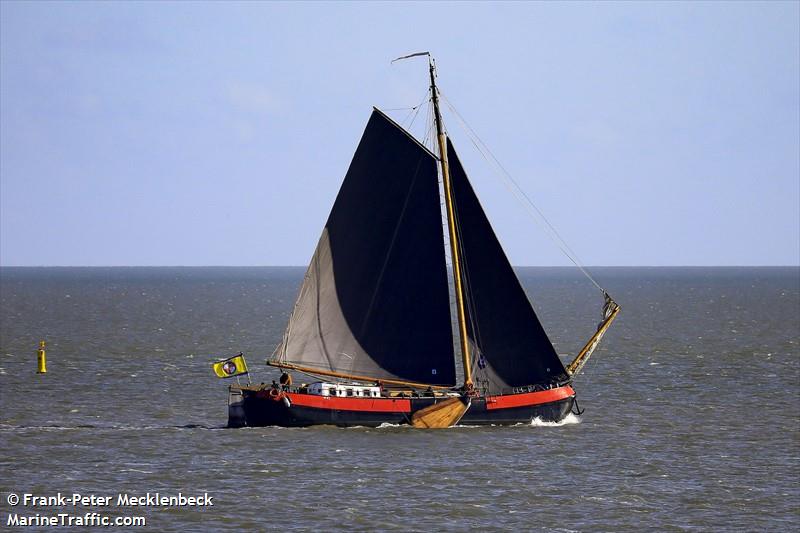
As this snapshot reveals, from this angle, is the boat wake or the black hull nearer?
the black hull

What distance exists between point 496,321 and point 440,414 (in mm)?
4702

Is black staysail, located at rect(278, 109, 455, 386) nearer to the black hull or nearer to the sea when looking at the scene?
the black hull

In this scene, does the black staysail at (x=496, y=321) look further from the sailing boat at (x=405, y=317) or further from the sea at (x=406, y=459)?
the sea at (x=406, y=459)

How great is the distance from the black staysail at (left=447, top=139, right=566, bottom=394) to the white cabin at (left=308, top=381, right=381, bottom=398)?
187 inches

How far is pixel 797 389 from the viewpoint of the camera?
68750 mm

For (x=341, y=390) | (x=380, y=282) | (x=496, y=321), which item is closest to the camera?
(x=341, y=390)

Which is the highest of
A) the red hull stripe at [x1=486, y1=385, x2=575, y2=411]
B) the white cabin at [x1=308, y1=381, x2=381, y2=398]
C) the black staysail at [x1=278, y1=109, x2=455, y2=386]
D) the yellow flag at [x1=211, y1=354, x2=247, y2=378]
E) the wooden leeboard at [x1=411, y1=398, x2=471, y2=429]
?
the black staysail at [x1=278, y1=109, x2=455, y2=386]

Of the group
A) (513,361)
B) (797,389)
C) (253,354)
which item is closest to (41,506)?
(513,361)

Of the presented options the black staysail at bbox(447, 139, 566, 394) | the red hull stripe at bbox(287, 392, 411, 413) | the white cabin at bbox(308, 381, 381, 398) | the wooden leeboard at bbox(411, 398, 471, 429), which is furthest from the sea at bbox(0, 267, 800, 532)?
the black staysail at bbox(447, 139, 566, 394)

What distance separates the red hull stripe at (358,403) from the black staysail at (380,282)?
127 cm

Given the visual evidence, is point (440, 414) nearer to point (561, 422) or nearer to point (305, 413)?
point (305, 413)

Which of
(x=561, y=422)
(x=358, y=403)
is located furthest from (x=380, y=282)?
(x=561, y=422)

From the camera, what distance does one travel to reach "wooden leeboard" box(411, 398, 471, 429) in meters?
51.8

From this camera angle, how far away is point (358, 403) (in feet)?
169
